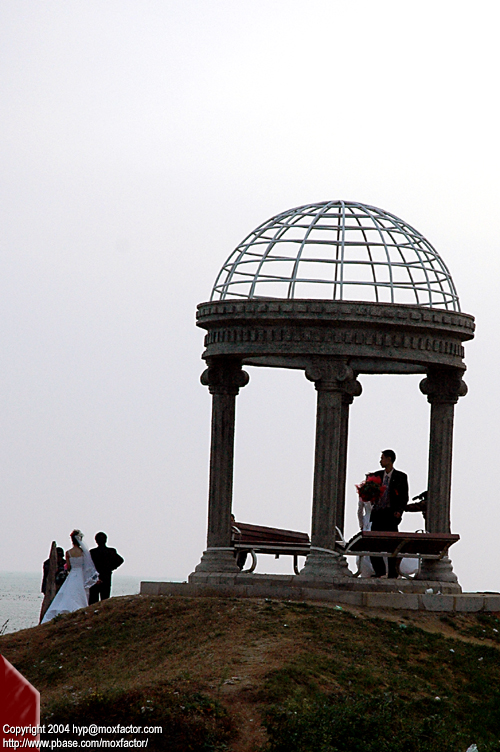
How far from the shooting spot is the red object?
0.99m

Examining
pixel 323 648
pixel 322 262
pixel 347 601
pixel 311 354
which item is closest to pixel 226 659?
pixel 323 648

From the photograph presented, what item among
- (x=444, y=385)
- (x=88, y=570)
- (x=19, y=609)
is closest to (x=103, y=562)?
(x=88, y=570)

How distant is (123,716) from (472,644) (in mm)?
4986

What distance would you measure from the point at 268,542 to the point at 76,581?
2.98 metres

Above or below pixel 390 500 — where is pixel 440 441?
above

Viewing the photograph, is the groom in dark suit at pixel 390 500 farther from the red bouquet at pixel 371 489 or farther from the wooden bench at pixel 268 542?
the wooden bench at pixel 268 542

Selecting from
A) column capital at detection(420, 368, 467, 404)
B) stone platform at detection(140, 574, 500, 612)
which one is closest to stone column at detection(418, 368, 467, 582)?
column capital at detection(420, 368, 467, 404)

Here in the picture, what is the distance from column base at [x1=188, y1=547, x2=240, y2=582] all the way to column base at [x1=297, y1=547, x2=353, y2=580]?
1.49 metres

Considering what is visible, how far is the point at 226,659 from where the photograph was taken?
9875 mm

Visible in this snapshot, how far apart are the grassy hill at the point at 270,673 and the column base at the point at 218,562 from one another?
160cm

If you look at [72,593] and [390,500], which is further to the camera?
[72,593]

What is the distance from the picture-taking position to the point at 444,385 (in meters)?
15.2

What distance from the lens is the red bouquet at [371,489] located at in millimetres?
14344

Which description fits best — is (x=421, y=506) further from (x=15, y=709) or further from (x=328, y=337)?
(x=15, y=709)
